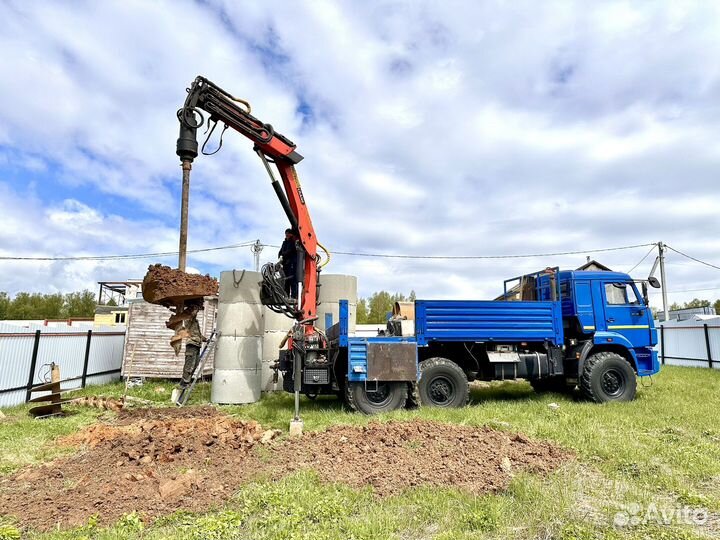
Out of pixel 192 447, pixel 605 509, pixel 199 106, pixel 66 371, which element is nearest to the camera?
pixel 605 509

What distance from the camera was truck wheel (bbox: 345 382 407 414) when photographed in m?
8.07

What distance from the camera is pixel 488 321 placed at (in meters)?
8.78

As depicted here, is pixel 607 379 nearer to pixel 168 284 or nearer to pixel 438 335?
pixel 438 335

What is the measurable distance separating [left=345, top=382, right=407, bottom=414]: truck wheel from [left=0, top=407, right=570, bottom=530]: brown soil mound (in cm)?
142

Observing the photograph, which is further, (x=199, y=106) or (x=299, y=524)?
(x=199, y=106)

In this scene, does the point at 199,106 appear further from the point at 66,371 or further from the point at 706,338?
the point at 706,338

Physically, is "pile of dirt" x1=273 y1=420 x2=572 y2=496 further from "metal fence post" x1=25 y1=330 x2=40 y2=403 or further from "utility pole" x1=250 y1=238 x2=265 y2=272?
"utility pole" x1=250 y1=238 x2=265 y2=272

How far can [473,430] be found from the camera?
630 cm

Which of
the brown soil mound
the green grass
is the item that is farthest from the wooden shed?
the brown soil mound

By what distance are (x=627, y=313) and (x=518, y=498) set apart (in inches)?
272

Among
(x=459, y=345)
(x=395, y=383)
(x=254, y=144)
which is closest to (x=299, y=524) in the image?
(x=395, y=383)

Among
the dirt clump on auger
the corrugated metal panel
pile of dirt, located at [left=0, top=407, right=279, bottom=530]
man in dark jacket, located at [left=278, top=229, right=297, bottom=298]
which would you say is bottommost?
pile of dirt, located at [left=0, top=407, right=279, bottom=530]

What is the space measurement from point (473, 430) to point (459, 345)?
280cm

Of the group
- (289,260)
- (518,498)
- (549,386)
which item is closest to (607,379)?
(549,386)
